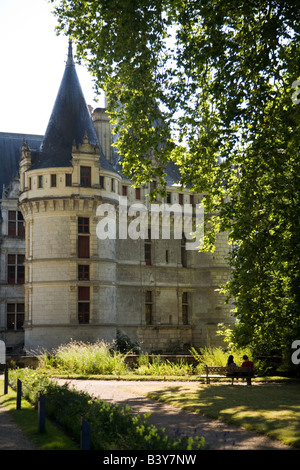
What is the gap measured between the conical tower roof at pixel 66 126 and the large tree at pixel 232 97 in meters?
14.4

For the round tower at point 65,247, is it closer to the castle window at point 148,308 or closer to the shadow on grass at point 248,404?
the castle window at point 148,308

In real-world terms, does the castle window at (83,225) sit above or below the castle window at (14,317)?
above

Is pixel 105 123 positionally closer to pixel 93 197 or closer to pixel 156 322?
pixel 93 197

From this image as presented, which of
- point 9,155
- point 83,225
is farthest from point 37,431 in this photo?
point 9,155

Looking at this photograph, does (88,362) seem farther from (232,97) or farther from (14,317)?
(14,317)

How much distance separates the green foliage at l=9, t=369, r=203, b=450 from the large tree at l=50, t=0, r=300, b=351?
7121 mm

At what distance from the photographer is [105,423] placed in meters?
9.69

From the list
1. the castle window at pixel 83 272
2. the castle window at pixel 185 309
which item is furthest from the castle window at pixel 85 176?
the castle window at pixel 185 309

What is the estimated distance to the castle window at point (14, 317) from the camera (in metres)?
38.8

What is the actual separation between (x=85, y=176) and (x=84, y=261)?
4.80m

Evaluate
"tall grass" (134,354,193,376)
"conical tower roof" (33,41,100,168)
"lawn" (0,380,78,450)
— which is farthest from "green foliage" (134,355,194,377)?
"conical tower roof" (33,41,100,168)

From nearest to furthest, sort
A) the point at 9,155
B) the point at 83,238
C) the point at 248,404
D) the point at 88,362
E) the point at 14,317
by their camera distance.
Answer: the point at 248,404, the point at 88,362, the point at 83,238, the point at 14,317, the point at 9,155

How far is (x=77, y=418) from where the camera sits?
35.8ft
